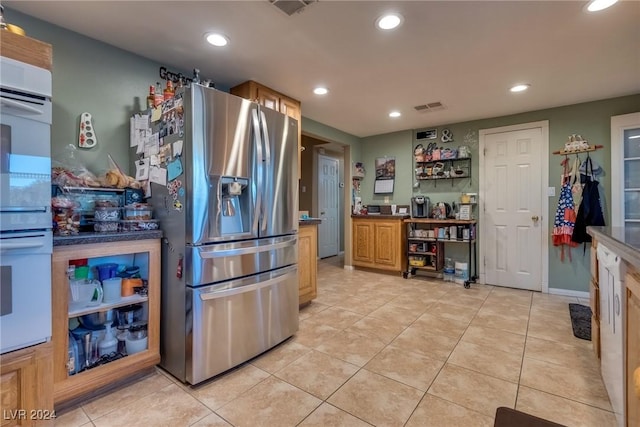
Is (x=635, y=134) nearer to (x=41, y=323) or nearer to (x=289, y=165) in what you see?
(x=289, y=165)

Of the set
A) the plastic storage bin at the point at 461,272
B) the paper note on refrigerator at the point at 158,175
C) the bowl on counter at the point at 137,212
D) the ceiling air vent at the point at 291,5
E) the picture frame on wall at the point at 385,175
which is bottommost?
the plastic storage bin at the point at 461,272

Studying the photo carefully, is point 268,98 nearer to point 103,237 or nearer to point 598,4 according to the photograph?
point 103,237

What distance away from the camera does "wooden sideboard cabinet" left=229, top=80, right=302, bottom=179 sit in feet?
9.18

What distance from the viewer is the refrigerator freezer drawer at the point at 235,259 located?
1.71 meters

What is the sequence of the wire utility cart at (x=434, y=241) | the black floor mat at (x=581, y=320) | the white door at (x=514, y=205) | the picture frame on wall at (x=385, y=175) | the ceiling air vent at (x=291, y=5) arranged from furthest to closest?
the picture frame on wall at (x=385, y=175)
the wire utility cart at (x=434, y=241)
the white door at (x=514, y=205)
the black floor mat at (x=581, y=320)
the ceiling air vent at (x=291, y=5)

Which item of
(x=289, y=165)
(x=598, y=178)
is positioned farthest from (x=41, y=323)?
(x=598, y=178)

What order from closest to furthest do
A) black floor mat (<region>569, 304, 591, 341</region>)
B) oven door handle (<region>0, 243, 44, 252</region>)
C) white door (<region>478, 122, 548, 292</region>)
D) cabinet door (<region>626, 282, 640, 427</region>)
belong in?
1. cabinet door (<region>626, 282, 640, 427</region>)
2. oven door handle (<region>0, 243, 44, 252</region>)
3. black floor mat (<region>569, 304, 591, 341</region>)
4. white door (<region>478, 122, 548, 292</region>)

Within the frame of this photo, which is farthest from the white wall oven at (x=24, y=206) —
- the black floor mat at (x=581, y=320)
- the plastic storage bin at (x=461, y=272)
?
the plastic storage bin at (x=461, y=272)

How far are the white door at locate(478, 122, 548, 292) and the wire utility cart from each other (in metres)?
0.22

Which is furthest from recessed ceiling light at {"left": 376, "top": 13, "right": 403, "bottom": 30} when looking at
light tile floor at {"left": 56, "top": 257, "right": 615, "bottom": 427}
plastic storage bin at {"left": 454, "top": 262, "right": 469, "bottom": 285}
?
plastic storage bin at {"left": 454, "top": 262, "right": 469, "bottom": 285}

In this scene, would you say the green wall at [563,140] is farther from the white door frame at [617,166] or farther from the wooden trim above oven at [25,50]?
the wooden trim above oven at [25,50]

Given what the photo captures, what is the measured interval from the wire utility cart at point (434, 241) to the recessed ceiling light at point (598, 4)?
8.29 feet

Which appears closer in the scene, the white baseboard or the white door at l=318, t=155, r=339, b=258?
the white baseboard

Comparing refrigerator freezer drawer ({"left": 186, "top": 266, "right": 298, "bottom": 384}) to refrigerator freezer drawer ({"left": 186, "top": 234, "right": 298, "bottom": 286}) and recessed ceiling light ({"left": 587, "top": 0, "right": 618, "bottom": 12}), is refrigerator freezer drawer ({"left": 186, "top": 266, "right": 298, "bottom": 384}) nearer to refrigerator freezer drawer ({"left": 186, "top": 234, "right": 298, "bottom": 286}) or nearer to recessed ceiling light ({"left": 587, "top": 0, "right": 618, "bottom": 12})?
refrigerator freezer drawer ({"left": 186, "top": 234, "right": 298, "bottom": 286})
